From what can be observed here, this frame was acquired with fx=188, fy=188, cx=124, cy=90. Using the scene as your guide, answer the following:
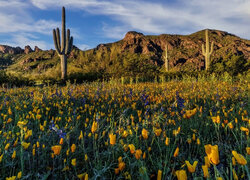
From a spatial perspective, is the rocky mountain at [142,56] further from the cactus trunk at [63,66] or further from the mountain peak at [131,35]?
the cactus trunk at [63,66]

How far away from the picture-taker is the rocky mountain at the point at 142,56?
477 inches

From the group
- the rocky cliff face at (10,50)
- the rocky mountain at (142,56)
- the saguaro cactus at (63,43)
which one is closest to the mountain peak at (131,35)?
the rocky mountain at (142,56)

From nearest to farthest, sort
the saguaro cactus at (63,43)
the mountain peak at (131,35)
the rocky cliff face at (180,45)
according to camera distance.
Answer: the saguaro cactus at (63,43)
the rocky cliff face at (180,45)
the mountain peak at (131,35)

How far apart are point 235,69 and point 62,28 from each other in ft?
38.0

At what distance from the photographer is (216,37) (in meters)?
86.4

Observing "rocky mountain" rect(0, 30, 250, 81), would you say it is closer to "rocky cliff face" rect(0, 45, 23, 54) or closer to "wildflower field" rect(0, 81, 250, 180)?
"rocky cliff face" rect(0, 45, 23, 54)

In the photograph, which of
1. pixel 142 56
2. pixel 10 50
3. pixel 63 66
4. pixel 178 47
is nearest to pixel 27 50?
pixel 10 50

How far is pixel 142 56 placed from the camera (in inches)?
496

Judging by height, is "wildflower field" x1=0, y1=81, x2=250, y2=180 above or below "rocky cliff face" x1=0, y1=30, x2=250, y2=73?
below

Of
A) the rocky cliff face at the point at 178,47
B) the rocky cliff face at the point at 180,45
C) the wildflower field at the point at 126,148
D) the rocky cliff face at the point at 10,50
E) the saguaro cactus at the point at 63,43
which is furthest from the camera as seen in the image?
the rocky cliff face at the point at 10,50

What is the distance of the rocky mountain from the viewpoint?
12.1 m

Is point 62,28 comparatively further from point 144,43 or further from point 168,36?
point 168,36

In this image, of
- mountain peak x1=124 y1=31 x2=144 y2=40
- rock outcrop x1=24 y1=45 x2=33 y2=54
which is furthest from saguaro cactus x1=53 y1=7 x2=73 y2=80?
rock outcrop x1=24 y1=45 x2=33 y2=54

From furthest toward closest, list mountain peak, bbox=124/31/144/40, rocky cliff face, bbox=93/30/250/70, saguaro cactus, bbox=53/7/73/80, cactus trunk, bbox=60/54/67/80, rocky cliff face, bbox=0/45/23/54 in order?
rocky cliff face, bbox=0/45/23/54 < mountain peak, bbox=124/31/144/40 < rocky cliff face, bbox=93/30/250/70 < saguaro cactus, bbox=53/7/73/80 < cactus trunk, bbox=60/54/67/80
